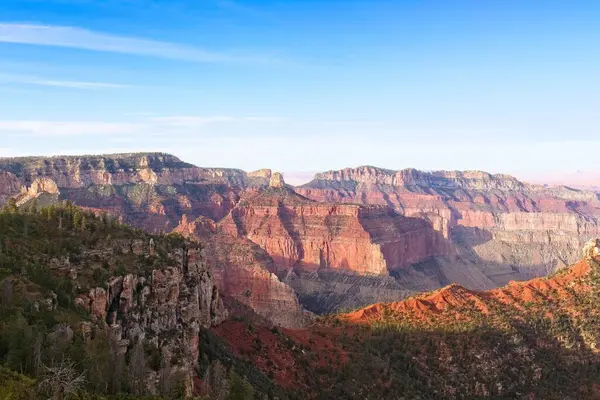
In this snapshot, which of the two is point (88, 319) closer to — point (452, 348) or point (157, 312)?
point (157, 312)

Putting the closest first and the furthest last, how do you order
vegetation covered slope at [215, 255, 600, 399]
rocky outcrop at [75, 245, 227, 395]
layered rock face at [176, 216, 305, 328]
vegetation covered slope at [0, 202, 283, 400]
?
vegetation covered slope at [0, 202, 283, 400], rocky outcrop at [75, 245, 227, 395], vegetation covered slope at [215, 255, 600, 399], layered rock face at [176, 216, 305, 328]

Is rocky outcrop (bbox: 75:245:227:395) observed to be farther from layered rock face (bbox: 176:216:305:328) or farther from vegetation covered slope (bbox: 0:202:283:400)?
layered rock face (bbox: 176:216:305:328)

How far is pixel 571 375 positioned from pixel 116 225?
64657 millimetres

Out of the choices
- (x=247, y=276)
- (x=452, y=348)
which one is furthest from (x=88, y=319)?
(x=247, y=276)

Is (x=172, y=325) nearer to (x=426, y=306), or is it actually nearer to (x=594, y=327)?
(x=426, y=306)

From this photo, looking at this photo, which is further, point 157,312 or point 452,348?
point 452,348

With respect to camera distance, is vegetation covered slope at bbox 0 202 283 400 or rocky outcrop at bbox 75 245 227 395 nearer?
vegetation covered slope at bbox 0 202 283 400

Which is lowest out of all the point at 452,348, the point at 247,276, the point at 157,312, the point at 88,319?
the point at 247,276

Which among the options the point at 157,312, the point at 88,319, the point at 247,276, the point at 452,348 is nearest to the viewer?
the point at 88,319

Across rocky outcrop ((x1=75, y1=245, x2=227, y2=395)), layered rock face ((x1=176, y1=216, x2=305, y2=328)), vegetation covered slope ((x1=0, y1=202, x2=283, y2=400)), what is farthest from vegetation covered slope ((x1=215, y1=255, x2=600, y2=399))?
layered rock face ((x1=176, y1=216, x2=305, y2=328))

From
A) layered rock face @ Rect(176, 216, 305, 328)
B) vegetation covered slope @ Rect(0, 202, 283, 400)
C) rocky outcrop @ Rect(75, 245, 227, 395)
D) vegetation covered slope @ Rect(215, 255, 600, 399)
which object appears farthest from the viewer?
layered rock face @ Rect(176, 216, 305, 328)

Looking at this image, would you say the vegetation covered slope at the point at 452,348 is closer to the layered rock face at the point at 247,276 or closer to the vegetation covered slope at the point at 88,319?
the vegetation covered slope at the point at 88,319

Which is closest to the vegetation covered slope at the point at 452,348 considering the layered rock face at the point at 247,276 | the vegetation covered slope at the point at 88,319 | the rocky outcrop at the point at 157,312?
the vegetation covered slope at the point at 88,319

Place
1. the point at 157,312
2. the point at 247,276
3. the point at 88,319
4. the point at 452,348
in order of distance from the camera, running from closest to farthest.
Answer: the point at 88,319 → the point at 157,312 → the point at 452,348 → the point at 247,276
